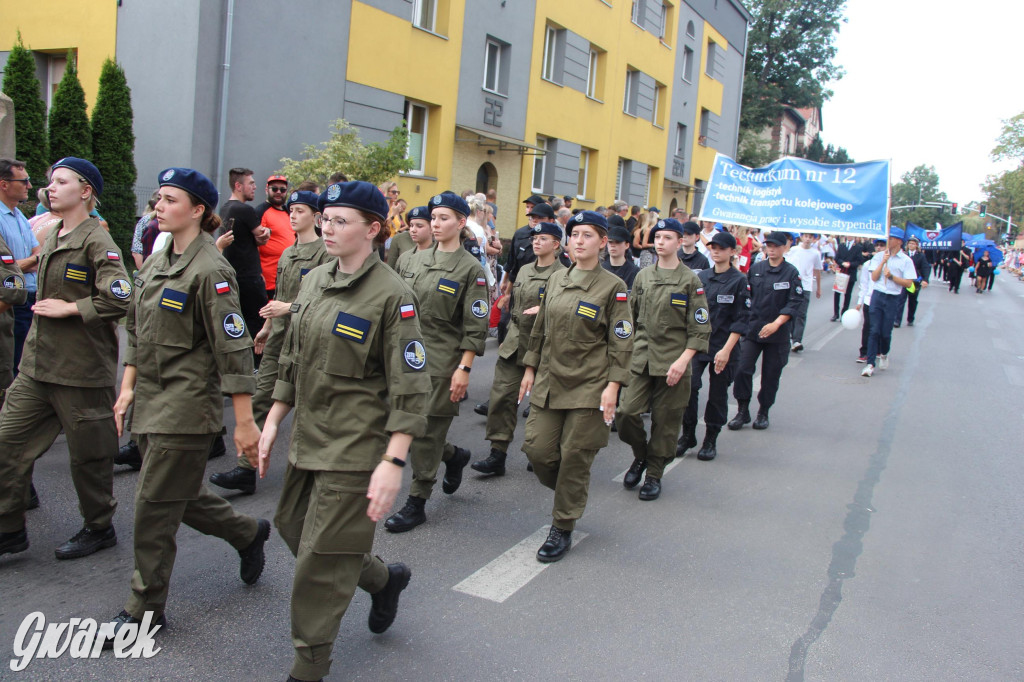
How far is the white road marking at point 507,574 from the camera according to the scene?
4.08 metres

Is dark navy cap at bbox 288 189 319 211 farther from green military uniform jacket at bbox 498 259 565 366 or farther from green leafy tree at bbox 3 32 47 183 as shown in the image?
green leafy tree at bbox 3 32 47 183

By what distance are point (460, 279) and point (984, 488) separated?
4.62 meters

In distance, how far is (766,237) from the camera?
827 centimetres

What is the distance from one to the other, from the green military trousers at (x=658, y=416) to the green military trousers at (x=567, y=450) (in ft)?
3.72

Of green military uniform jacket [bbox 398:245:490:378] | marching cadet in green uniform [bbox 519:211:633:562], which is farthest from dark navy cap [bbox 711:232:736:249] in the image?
green military uniform jacket [bbox 398:245:490:378]

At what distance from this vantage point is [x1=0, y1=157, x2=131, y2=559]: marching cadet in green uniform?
4086 mm

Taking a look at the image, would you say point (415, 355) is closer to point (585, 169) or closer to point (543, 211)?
point (543, 211)

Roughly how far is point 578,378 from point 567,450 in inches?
16.4

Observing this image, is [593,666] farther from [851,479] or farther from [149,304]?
[851,479]

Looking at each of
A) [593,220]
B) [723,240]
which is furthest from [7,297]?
[723,240]

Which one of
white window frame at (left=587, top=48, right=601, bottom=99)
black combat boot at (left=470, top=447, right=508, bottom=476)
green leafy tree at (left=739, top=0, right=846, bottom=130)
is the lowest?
black combat boot at (left=470, top=447, right=508, bottom=476)

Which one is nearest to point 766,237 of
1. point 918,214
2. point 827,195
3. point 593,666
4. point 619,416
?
point 827,195

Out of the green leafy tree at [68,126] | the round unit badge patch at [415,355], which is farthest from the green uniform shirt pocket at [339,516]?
the green leafy tree at [68,126]

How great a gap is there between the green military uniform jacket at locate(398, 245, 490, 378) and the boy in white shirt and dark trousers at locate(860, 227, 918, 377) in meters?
8.24
